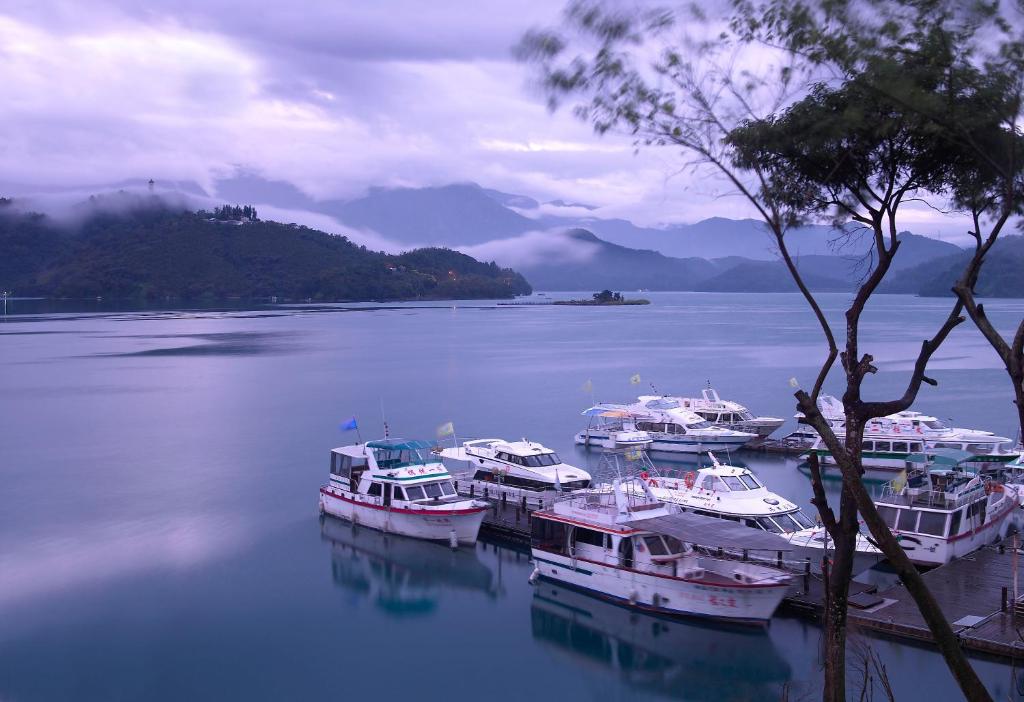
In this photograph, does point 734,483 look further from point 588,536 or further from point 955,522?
point 588,536

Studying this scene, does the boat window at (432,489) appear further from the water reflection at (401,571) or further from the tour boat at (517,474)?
the tour boat at (517,474)

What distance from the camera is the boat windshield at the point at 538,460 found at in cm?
2609

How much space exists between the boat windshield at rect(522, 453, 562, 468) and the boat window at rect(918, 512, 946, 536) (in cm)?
1043

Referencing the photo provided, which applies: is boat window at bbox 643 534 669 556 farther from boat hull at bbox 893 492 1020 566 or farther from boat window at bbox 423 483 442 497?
boat window at bbox 423 483 442 497

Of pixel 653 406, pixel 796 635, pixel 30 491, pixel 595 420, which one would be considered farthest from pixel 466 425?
pixel 796 635

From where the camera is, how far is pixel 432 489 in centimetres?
2333

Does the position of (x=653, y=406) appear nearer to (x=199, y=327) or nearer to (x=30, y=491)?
(x=30, y=491)

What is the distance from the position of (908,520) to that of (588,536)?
7025 mm

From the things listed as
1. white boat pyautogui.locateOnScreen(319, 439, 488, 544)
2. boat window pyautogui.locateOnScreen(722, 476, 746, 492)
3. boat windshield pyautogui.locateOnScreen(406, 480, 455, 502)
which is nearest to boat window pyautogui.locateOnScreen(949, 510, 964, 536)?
boat window pyautogui.locateOnScreen(722, 476, 746, 492)

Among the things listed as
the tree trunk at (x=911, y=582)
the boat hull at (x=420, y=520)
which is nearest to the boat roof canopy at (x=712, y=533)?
the boat hull at (x=420, y=520)

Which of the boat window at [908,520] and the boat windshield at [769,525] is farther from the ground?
the boat window at [908,520]

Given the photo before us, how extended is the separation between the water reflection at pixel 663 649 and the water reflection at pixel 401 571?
2.17 meters

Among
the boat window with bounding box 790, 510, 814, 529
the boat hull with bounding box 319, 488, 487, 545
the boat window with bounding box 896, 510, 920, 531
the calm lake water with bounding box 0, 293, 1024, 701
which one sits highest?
the boat window with bounding box 896, 510, 920, 531

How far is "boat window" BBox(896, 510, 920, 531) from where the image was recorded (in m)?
19.4
